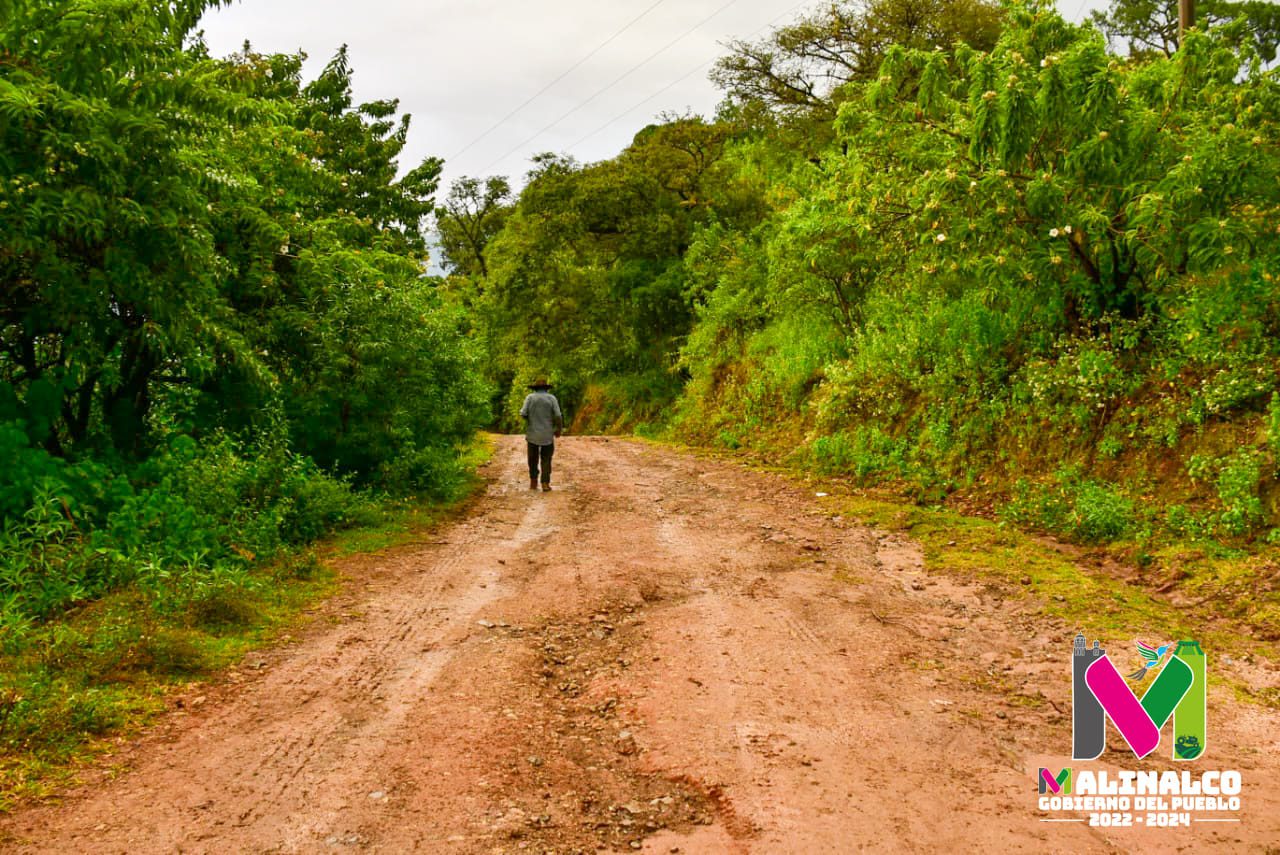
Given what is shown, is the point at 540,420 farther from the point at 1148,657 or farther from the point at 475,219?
the point at 475,219

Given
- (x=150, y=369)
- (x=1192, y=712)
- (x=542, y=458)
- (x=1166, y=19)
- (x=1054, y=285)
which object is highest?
(x=1166, y=19)

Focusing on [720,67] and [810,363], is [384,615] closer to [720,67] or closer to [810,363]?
[810,363]

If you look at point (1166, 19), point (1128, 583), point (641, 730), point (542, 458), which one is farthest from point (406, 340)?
point (1166, 19)

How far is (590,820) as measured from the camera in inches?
137

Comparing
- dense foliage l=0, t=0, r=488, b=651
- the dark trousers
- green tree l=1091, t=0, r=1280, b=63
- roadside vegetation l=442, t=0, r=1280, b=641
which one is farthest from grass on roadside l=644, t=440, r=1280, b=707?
green tree l=1091, t=0, r=1280, b=63

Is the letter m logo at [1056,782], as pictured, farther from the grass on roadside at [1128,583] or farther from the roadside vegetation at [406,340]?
the roadside vegetation at [406,340]

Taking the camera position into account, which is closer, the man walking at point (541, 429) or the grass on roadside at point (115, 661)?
the grass on roadside at point (115, 661)

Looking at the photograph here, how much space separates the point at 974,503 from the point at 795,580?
12.0 feet

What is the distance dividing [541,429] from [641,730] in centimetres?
912

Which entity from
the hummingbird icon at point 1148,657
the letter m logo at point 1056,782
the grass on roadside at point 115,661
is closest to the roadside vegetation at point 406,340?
the grass on roadside at point 115,661

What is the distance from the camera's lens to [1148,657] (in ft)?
16.9

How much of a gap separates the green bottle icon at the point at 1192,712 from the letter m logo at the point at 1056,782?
65 cm

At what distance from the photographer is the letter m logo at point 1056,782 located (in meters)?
3.63

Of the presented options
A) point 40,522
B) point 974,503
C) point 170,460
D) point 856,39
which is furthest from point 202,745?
point 856,39
